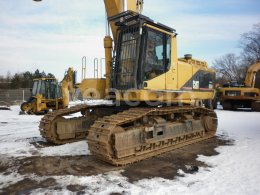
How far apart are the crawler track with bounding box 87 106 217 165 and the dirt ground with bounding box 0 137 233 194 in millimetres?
252

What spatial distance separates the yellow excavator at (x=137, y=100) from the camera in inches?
250

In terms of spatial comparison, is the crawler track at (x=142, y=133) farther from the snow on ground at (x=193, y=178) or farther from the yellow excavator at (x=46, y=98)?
the yellow excavator at (x=46, y=98)

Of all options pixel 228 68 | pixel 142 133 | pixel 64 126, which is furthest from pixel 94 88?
pixel 228 68

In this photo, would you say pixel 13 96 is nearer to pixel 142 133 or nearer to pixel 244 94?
pixel 244 94

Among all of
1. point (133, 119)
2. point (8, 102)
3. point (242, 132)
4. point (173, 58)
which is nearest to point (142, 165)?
point (133, 119)

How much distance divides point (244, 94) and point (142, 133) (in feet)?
55.2

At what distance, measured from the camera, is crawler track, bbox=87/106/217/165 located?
6.08m

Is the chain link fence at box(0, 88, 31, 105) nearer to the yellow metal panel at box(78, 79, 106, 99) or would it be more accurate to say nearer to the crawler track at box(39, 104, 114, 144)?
the crawler track at box(39, 104, 114, 144)

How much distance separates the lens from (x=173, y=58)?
7883 mm

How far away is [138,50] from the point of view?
704cm

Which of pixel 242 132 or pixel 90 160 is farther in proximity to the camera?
pixel 242 132

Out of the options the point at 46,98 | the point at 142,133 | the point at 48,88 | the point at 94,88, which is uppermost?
the point at 48,88

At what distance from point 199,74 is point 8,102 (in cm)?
2706

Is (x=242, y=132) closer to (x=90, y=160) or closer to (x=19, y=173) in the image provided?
(x=90, y=160)
